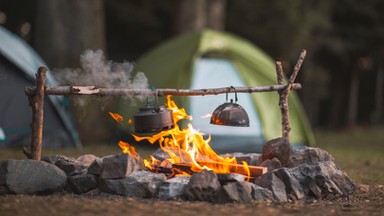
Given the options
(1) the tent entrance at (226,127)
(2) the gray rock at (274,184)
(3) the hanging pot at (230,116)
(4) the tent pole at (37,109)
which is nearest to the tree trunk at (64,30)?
(1) the tent entrance at (226,127)

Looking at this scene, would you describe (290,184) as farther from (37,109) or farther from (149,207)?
(37,109)

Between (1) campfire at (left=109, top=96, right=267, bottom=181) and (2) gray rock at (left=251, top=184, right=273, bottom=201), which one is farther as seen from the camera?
(1) campfire at (left=109, top=96, right=267, bottom=181)

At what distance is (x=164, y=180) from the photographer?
6.05 m

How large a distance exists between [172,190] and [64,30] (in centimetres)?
754

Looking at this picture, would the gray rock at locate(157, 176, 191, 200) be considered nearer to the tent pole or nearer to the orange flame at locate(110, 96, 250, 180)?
the orange flame at locate(110, 96, 250, 180)

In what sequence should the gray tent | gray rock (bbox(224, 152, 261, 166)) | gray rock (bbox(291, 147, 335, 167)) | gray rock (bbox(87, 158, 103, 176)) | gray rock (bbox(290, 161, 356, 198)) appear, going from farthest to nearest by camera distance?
the gray tent
gray rock (bbox(224, 152, 261, 166))
gray rock (bbox(291, 147, 335, 167))
gray rock (bbox(290, 161, 356, 198))
gray rock (bbox(87, 158, 103, 176))

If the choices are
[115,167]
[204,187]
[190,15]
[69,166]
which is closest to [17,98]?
[69,166]

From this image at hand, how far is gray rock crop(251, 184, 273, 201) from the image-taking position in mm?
5922

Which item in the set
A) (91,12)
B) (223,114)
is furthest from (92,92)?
(91,12)

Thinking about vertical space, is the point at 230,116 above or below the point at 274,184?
above

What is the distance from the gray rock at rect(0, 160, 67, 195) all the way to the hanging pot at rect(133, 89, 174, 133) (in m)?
0.93

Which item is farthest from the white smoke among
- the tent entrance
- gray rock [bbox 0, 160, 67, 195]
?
the tent entrance

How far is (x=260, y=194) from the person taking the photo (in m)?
5.95

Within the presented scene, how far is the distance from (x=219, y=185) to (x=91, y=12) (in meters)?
7.94
